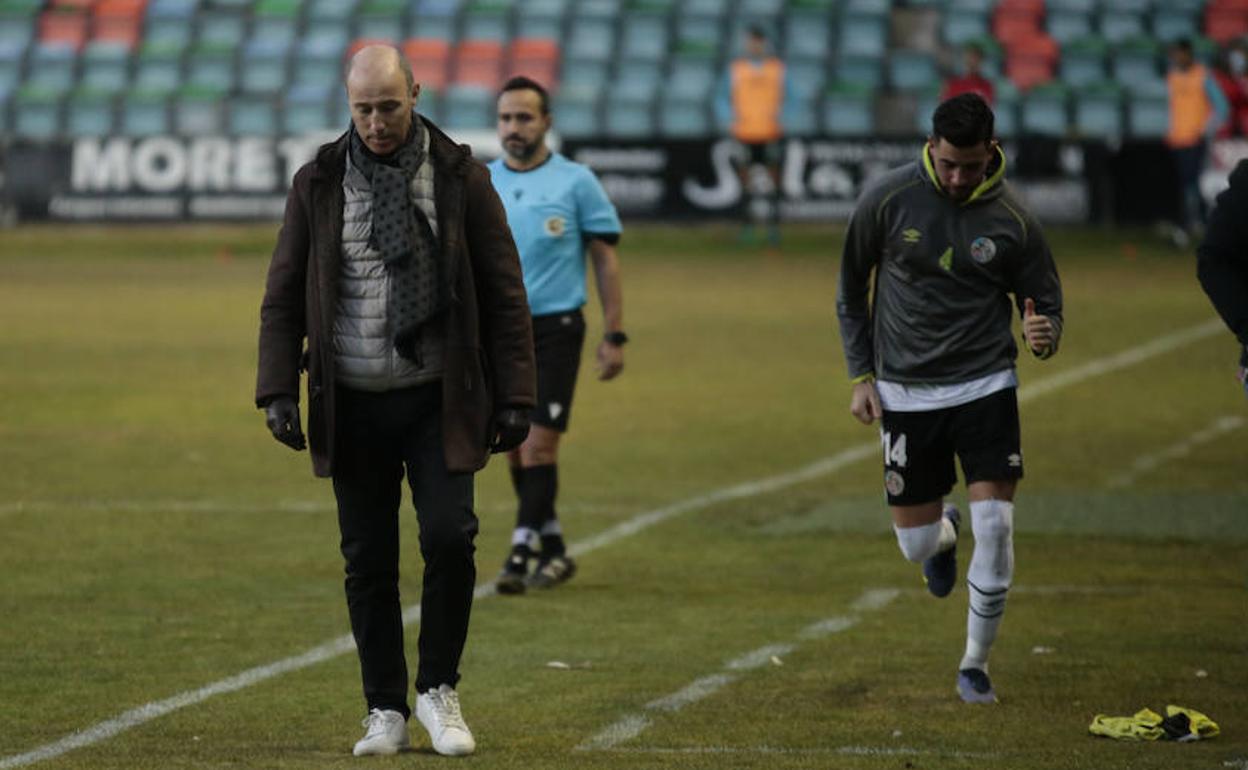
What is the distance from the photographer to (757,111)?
34250 millimetres

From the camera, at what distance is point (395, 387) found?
7.84 m

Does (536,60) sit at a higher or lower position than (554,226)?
lower

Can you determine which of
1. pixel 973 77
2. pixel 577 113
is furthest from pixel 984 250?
pixel 577 113

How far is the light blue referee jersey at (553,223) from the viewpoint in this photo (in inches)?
465

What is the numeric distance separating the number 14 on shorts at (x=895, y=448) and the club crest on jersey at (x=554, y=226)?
282 centimetres

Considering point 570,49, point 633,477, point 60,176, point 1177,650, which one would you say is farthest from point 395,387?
point 570,49

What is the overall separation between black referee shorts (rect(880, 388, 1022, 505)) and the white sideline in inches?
53.2

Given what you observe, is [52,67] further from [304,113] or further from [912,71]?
[912,71]

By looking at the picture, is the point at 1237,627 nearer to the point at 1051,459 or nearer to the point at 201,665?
the point at 201,665

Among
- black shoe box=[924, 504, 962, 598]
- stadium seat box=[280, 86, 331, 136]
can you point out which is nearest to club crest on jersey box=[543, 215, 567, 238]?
black shoe box=[924, 504, 962, 598]

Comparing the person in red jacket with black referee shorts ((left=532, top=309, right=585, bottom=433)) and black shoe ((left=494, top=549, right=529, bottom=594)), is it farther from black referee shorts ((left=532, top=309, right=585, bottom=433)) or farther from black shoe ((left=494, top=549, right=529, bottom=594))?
black shoe ((left=494, top=549, right=529, bottom=594))

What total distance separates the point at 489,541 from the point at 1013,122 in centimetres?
2515

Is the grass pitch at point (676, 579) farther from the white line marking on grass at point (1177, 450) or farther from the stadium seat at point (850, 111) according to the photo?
the stadium seat at point (850, 111)

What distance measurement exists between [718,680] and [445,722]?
1.70 metres
